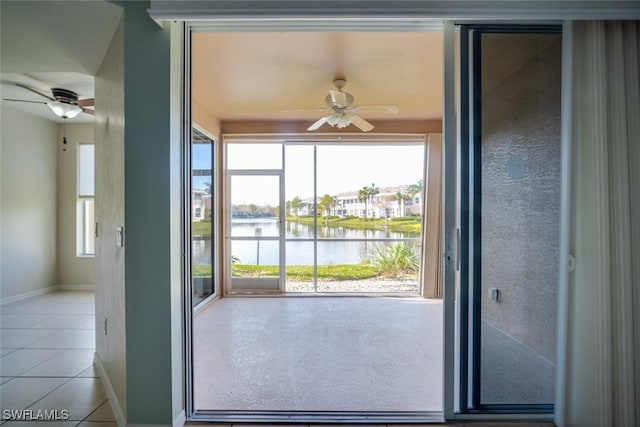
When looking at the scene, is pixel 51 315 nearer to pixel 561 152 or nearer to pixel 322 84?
pixel 322 84

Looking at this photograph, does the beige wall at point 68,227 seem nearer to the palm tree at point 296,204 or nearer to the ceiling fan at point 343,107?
the palm tree at point 296,204

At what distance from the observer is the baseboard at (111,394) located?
1.87 metres

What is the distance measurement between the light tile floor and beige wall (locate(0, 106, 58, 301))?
602mm

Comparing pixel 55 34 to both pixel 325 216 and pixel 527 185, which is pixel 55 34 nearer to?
pixel 527 185

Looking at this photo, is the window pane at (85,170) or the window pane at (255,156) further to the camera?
the window pane at (85,170)

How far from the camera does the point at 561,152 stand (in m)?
1.77

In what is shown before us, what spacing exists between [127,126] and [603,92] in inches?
104

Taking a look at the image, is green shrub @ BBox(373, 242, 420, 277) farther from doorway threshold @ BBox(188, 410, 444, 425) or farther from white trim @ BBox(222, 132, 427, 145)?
doorway threshold @ BBox(188, 410, 444, 425)

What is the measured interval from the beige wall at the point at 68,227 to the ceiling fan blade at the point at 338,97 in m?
4.63

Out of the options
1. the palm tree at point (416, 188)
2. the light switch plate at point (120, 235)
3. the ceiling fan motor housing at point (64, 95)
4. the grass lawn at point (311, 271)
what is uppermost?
the ceiling fan motor housing at point (64, 95)

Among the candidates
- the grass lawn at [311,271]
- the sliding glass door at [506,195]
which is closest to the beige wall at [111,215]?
the sliding glass door at [506,195]

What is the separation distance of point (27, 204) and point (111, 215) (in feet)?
12.9

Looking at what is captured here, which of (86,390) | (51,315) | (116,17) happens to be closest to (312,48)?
(116,17)

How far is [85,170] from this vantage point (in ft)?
17.2
